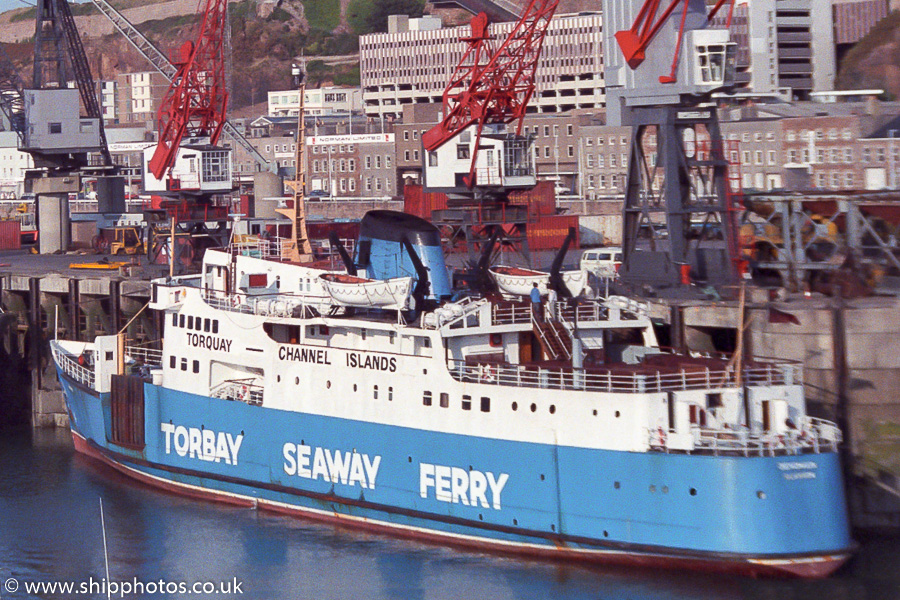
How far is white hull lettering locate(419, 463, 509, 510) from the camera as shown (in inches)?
1118

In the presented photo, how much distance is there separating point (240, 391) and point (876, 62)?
80118 millimetres

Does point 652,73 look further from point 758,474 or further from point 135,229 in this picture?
point 135,229

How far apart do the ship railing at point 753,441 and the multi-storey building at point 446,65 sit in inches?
3634

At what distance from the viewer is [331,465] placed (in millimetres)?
31484

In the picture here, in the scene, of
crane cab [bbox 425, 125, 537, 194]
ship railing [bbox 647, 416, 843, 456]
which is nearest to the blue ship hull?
ship railing [bbox 647, 416, 843, 456]

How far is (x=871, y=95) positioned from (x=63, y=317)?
4032 centimetres

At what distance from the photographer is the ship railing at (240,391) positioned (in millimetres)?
33562

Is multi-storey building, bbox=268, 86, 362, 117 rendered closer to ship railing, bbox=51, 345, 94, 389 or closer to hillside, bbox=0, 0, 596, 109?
hillside, bbox=0, 0, 596, 109

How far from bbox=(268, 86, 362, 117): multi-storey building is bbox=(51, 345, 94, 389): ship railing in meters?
96.8

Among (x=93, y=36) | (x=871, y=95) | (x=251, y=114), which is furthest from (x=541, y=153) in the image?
(x=93, y=36)

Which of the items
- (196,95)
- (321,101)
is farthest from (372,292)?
(321,101)

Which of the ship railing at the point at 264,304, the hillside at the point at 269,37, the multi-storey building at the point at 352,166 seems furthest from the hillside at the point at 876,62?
the ship railing at the point at 264,304

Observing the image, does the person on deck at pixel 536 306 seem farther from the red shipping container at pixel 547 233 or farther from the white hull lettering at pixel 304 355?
the red shipping container at pixel 547 233

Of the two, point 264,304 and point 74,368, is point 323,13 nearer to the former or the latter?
point 74,368
